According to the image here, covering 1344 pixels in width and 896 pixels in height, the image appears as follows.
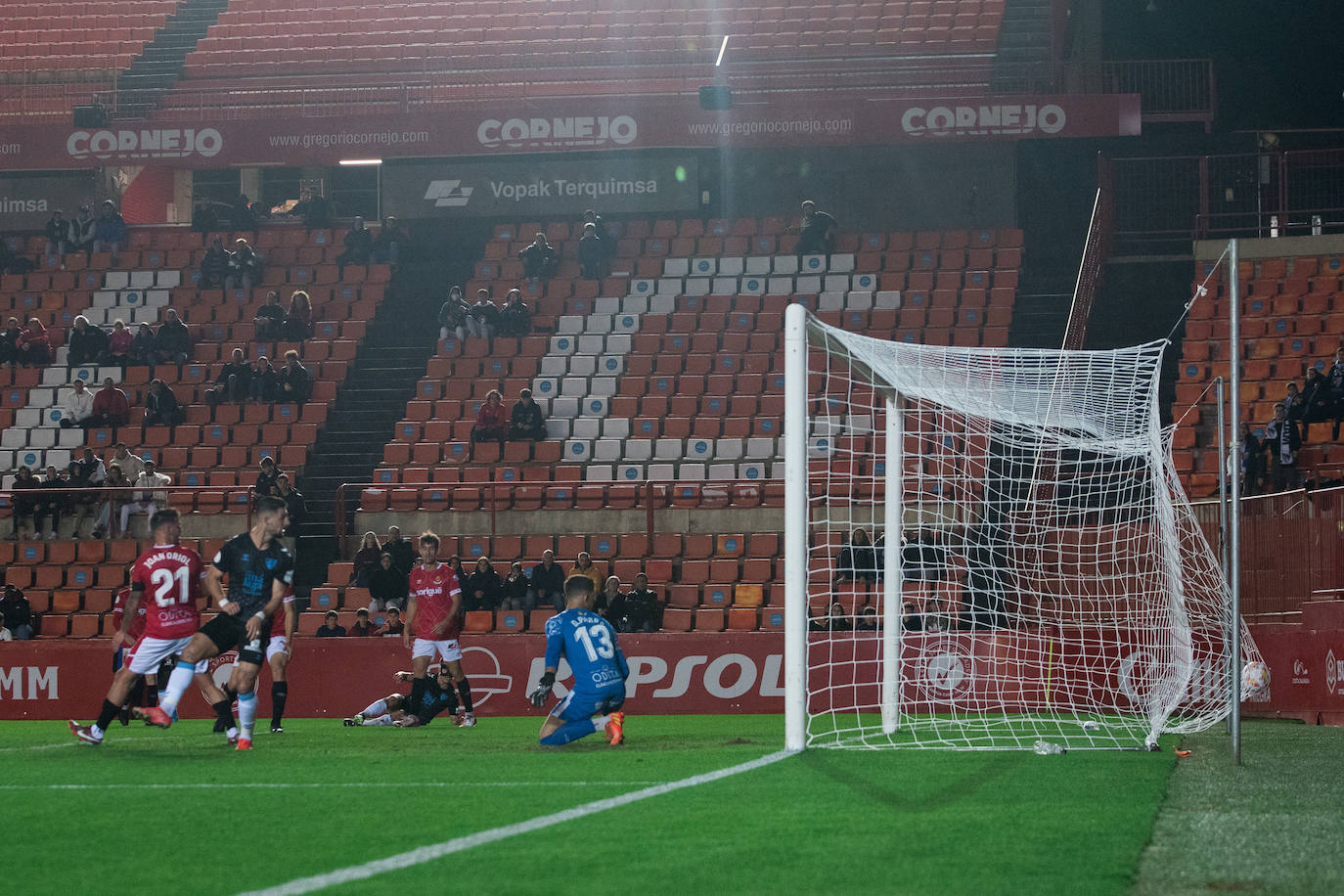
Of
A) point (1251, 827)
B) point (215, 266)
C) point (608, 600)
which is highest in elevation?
point (215, 266)

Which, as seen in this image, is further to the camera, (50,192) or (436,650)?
(50,192)

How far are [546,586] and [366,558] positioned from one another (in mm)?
2212

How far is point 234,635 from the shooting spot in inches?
435

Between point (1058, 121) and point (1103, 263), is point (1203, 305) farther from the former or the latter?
point (1058, 121)

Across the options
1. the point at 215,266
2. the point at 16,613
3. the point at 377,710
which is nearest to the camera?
the point at 377,710

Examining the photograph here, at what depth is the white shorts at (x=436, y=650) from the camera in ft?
46.3

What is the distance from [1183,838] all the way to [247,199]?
86.1 feet

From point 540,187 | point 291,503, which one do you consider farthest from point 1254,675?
point 540,187

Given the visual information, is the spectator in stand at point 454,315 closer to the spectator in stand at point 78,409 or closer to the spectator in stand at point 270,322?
the spectator in stand at point 270,322

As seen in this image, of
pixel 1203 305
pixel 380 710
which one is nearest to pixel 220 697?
pixel 380 710

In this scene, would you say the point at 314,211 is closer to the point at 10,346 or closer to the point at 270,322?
the point at 270,322

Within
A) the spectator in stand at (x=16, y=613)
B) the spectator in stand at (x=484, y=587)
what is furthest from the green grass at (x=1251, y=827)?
the spectator in stand at (x=16, y=613)

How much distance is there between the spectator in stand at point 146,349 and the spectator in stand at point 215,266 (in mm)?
2171

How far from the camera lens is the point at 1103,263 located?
2336 cm
